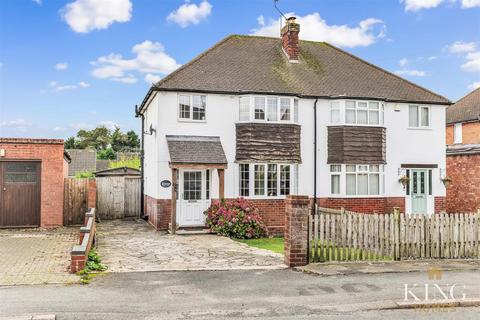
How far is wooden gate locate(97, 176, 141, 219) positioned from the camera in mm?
25156

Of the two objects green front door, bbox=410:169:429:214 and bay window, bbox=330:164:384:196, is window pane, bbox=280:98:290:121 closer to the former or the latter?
bay window, bbox=330:164:384:196

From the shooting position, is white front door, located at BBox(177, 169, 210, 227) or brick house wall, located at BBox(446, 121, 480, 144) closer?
white front door, located at BBox(177, 169, 210, 227)

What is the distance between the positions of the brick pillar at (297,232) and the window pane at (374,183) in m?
11.3

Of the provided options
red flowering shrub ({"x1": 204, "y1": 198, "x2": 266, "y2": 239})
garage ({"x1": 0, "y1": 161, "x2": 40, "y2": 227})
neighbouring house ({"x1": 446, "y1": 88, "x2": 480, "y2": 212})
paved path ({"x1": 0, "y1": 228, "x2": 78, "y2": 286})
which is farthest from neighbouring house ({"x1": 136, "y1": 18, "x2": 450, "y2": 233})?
garage ({"x1": 0, "y1": 161, "x2": 40, "y2": 227})

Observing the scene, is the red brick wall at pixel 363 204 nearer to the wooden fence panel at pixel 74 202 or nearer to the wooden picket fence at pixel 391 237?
the wooden picket fence at pixel 391 237

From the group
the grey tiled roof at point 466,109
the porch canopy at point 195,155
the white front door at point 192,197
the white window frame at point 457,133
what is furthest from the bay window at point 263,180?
the white window frame at point 457,133

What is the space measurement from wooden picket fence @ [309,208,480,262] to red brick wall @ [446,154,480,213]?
12.8 metres

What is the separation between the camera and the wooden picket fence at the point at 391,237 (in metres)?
12.0

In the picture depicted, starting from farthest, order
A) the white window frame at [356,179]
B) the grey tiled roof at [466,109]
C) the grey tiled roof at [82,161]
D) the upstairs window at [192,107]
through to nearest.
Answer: the grey tiled roof at [82,161] → the grey tiled roof at [466,109] → the white window frame at [356,179] → the upstairs window at [192,107]

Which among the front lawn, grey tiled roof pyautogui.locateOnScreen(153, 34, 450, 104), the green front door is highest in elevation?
grey tiled roof pyautogui.locateOnScreen(153, 34, 450, 104)

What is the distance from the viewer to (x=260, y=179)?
20922 mm

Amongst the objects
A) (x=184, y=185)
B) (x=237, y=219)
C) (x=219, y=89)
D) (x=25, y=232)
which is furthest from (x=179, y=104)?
(x=25, y=232)

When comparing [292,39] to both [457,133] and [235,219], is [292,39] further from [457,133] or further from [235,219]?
[457,133]

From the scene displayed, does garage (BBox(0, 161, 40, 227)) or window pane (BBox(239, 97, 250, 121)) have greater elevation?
window pane (BBox(239, 97, 250, 121))
